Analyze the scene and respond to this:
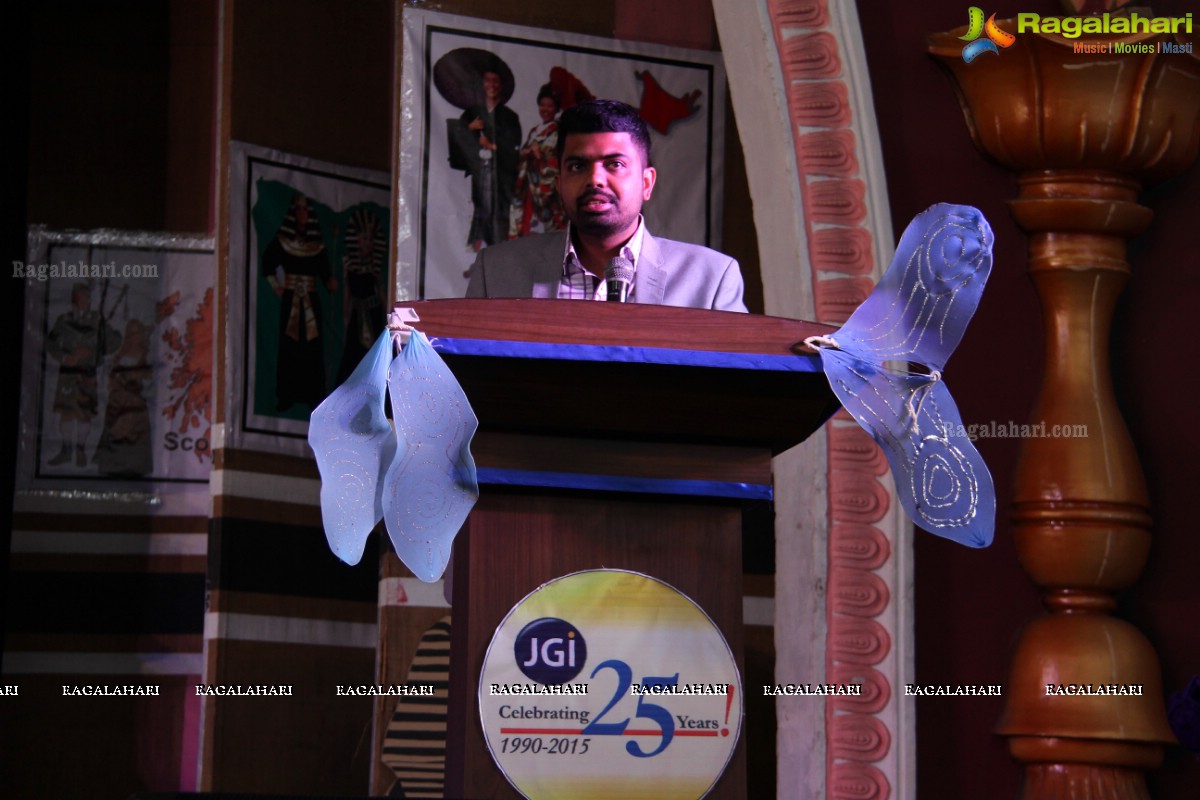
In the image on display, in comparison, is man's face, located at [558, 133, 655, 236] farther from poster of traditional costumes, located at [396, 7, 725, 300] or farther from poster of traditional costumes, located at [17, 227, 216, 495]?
poster of traditional costumes, located at [17, 227, 216, 495]

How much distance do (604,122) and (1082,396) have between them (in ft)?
3.97

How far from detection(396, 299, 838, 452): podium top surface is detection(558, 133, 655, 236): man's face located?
0.38 m

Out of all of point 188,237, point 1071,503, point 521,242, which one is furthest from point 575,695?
point 188,237

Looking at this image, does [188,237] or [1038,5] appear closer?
[1038,5]

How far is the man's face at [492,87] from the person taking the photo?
3562mm

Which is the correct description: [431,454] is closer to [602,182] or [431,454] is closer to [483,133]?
[602,182]

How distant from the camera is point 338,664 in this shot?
13.3ft

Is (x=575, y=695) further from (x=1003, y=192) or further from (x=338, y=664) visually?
(x=338, y=664)

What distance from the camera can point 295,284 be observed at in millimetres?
4062

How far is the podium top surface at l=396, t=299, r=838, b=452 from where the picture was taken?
1523 mm

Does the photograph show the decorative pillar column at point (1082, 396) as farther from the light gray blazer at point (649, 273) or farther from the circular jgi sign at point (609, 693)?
the circular jgi sign at point (609, 693)

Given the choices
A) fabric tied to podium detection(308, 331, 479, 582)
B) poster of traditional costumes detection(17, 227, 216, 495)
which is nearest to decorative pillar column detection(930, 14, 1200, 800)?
fabric tied to podium detection(308, 331, 479, 582)

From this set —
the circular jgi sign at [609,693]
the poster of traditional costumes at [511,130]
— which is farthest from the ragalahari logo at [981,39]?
the circular jgi sign at [609,693]

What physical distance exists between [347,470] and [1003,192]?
→ 5.83 feet
